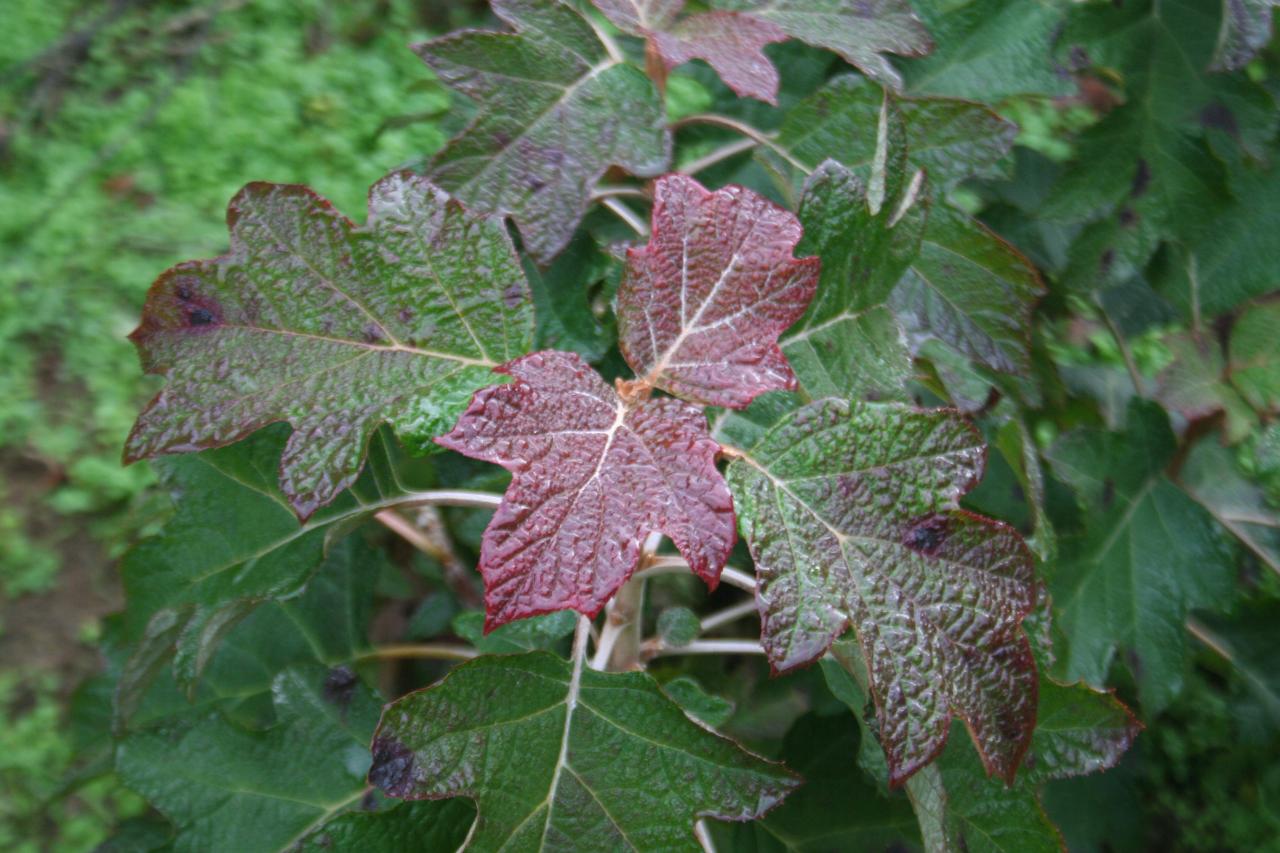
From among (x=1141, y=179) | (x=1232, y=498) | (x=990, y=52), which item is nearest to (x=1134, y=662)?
(x=1232, y=498)

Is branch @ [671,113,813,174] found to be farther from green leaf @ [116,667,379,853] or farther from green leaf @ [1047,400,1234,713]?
green leaf @ [116,667,379,853]

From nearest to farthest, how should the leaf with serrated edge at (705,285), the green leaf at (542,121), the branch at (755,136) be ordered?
the leaf with serrated edge at (705,285) → the green leaf at (542,121) → the branch at (755,136)

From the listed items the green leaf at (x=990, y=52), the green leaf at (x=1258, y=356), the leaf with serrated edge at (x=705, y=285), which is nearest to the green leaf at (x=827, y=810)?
the leaf with serrated edge at (x=705, y=285)

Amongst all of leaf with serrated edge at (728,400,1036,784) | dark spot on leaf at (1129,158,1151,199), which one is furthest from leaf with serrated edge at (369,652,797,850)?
dark spot on leaf at (1129,158,1151,199)

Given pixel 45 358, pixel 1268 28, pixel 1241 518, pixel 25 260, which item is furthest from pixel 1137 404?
pixel 25 260

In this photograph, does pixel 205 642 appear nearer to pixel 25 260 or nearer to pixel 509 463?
pixel 509 463

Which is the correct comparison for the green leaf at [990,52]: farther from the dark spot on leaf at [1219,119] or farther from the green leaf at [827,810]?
the green leaf at [827,810]

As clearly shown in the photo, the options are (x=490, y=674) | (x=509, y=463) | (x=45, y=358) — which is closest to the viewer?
(x=509, y=463)

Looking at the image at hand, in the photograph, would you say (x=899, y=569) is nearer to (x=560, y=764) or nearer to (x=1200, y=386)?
(x=560, y=764)
